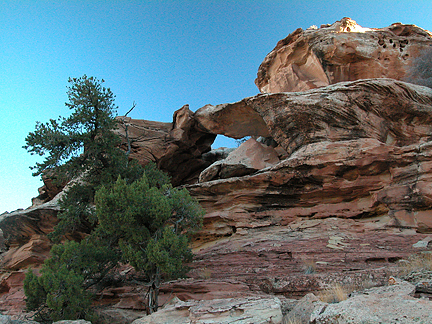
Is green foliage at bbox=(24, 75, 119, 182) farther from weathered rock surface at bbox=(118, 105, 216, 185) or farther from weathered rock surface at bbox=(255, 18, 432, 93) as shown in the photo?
weathered rock surface at bbox=(255, 18, 432, 93)

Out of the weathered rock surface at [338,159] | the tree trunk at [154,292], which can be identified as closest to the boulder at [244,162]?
the weathered rock surface at [338,159]

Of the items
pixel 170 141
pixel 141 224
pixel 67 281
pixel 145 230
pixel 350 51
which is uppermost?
pixel 350 51

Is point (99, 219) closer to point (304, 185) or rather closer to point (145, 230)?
point (145, 230)

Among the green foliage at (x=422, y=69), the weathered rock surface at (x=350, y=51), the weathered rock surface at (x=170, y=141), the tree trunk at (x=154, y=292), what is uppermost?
the weathered rock surface at (x=350, y=51)

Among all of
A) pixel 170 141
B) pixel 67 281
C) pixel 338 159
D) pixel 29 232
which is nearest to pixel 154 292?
pixel 67 281

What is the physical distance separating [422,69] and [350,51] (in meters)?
4.19

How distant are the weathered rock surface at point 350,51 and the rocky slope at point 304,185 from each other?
0.06 metres

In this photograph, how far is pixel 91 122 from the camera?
14766 mm

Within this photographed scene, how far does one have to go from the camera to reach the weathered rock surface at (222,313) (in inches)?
274

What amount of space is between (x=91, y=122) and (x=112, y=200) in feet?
17.3

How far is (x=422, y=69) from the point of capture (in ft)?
62.8

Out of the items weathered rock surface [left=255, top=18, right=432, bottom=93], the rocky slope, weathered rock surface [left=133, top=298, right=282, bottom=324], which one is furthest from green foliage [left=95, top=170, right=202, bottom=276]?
weathered rock surface [left=255, top=18, right=432, bottom=93]

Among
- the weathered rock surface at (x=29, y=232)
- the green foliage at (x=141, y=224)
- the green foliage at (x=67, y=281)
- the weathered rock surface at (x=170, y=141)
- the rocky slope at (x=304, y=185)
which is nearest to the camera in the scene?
the green foliage at (x=67, y=281)

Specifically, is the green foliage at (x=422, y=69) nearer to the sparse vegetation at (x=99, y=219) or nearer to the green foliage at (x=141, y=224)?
the sparse vegetation at (x=99, y=219)
